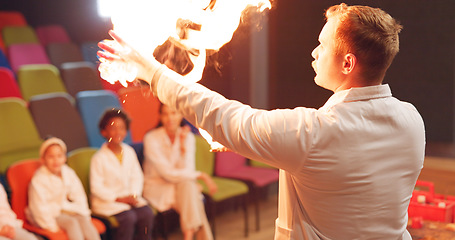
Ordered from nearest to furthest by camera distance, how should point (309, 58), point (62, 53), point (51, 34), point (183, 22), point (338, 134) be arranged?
point (338, 134), point (183, 22), point (309, 58), point (62, 53), point (51, 34)

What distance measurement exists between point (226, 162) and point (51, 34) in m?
3.44

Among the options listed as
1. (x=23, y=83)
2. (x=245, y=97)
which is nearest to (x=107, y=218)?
(x=23, y=83)

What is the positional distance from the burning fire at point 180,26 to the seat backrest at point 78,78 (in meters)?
3.79

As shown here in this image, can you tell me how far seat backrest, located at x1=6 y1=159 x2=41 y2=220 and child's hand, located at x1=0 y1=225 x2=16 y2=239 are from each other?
194 mm

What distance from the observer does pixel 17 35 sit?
A: 21.0ft

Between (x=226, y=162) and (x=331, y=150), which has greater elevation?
(x=331, y=150)

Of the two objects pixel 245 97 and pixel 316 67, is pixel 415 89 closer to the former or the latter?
pixel 245 97

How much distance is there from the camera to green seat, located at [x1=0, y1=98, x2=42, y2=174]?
409 cm

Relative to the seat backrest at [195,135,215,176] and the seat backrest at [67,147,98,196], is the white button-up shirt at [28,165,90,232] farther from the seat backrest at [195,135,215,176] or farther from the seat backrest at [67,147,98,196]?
the seat backrest at [195,135,215,176]

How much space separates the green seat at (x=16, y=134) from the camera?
161 inches

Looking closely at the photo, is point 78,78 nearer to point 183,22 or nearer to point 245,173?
point 245,173

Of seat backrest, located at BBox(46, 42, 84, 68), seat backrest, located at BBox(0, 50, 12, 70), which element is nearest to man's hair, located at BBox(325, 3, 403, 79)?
seat backrest, located at BBox(0, 50, 12, 70)

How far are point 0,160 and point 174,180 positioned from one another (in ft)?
4.56

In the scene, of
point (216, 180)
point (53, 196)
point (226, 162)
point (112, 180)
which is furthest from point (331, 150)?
point (226, 162)
